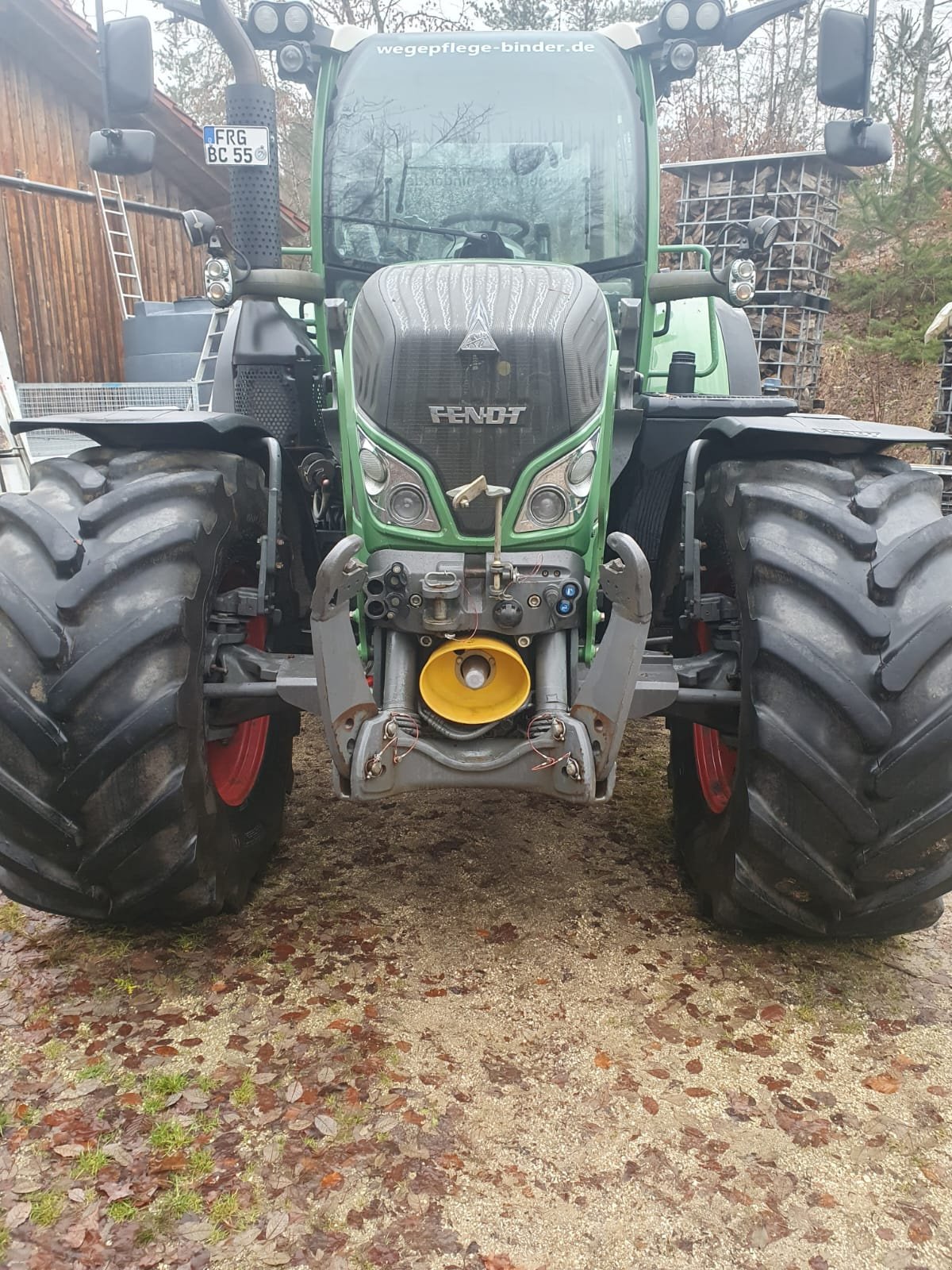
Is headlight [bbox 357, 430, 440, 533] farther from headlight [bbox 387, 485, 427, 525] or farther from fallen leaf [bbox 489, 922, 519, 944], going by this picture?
fallen leaf [bbox 489, 922, 519, 944]

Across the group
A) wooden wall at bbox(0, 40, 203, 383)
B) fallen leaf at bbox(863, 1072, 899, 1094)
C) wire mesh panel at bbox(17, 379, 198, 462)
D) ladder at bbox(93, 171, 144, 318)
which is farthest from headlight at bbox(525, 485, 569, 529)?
ladder at bbox(93, 171, 144, 318)

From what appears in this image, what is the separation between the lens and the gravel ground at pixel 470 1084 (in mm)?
2008

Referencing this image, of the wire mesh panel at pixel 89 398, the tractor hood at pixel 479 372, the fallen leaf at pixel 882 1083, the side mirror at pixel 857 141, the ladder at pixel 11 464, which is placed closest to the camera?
the fallen leaf at pixel 882 1083

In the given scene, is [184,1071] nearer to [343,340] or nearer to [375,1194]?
[375,1194]

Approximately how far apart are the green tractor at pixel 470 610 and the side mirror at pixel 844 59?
0.03 ft

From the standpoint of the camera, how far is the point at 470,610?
2740mm

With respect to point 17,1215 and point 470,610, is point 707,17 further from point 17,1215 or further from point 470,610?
point 17,1215

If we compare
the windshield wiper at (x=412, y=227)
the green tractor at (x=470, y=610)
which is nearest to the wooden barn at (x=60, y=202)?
the windshield wiper at (x=412, y=227)

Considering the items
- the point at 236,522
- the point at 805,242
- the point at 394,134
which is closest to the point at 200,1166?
the point at 236,522

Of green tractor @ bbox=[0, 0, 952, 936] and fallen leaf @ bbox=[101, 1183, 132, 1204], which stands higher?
green tractor @ bbox=[0, 0, 952, 936]

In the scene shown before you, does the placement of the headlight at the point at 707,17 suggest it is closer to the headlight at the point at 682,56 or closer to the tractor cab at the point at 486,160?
the headlight at the point at 682,56

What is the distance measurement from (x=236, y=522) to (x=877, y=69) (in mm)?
16567

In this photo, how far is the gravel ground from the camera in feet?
6.59

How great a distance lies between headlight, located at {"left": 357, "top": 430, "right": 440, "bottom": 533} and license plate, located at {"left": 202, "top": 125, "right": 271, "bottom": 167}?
1258 mm
